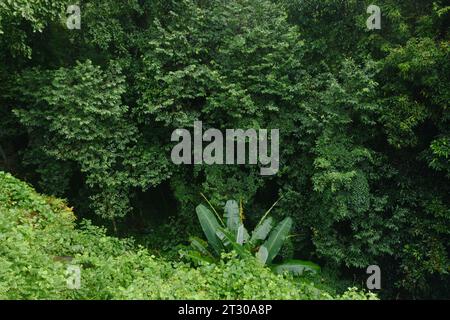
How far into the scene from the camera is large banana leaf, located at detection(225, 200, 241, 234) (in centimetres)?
902

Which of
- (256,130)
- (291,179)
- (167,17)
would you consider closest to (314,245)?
(291,179)

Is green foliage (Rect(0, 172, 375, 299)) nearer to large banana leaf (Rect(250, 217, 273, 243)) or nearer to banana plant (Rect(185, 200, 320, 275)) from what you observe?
banana plant (Rect(185, 200, 320, 275))

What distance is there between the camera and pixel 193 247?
886 cm

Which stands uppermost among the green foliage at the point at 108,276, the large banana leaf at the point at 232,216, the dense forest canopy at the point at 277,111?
the dense forest canopy at the point at 277,111

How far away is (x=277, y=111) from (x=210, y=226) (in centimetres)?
299

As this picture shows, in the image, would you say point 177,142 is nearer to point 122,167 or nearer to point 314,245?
point 122,167

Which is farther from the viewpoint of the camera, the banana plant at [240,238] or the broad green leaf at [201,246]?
the broad green leaf at [201,246]

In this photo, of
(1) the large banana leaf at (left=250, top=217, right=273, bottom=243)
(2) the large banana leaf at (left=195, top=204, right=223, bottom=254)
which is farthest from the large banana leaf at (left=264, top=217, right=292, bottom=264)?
(2) the large banana leaf at (left=195, top=204, right=223, bottom=254)

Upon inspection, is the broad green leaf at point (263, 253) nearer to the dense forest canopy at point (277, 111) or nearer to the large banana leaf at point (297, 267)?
the large banana leaf at point (297, 267)

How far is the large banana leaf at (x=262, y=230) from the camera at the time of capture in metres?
8.77

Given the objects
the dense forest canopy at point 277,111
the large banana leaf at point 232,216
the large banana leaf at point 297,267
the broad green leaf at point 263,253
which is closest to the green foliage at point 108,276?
the broad green leaf at point 263,253

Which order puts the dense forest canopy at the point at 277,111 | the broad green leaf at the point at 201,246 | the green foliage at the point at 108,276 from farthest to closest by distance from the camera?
the broad green leaf at the point at 201,246, the dense forest canopy at the point at 277,111, the green foliage at the point at 108,276

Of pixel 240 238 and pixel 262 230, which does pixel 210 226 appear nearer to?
pixel 240 238

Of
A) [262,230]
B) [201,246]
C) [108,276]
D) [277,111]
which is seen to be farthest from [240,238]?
[108,276]
